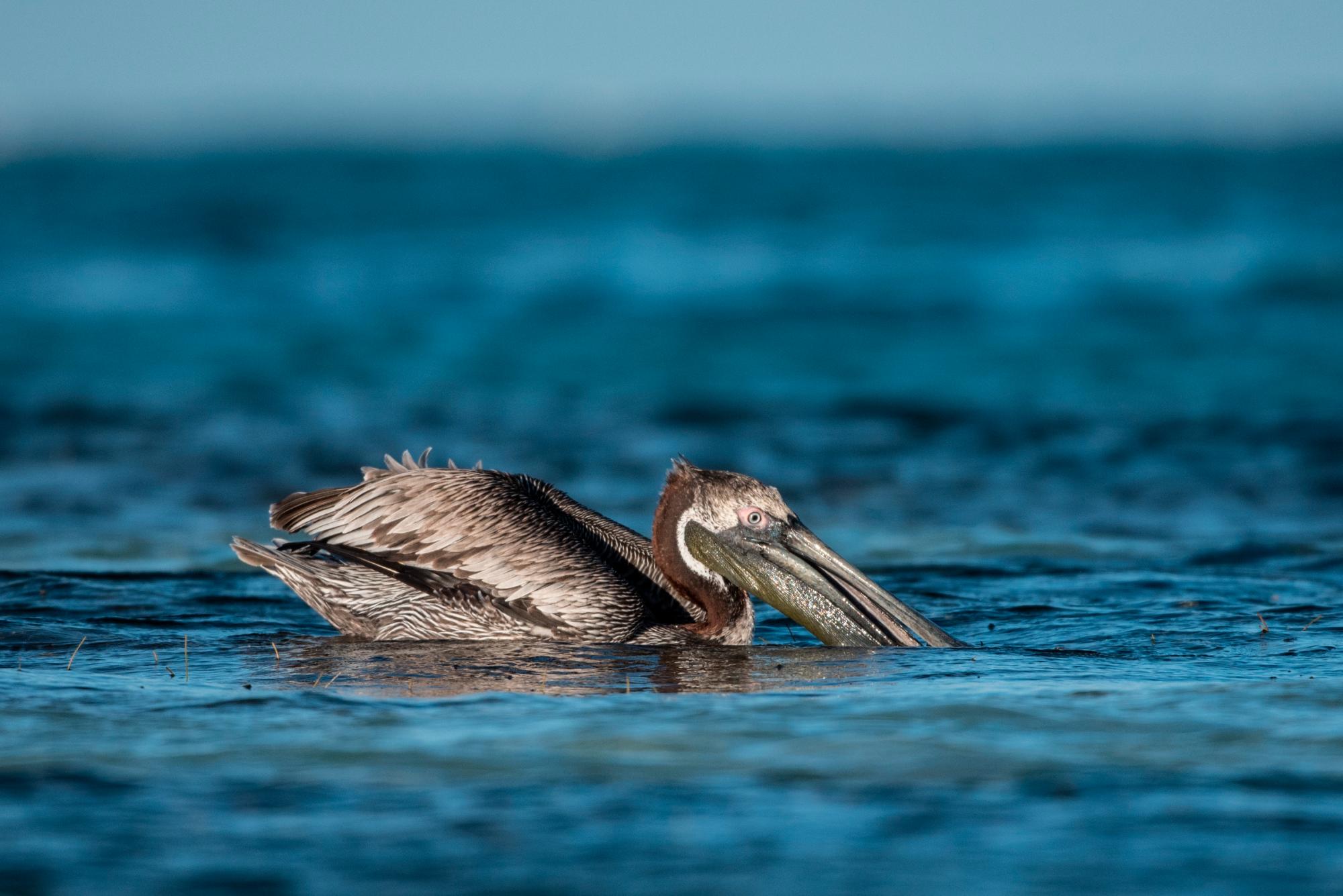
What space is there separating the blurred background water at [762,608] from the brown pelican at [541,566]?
0.56 ft

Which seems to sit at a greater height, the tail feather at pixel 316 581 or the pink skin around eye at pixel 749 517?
the pink skin around eye at pixel 749 517

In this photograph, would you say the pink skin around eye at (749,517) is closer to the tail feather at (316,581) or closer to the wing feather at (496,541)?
the wing feather at (496,541)

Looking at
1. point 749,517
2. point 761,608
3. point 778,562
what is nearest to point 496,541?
point 749,517

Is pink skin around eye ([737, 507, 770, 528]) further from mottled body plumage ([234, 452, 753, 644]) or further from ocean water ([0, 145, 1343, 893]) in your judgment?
ocean water ([0, 145, 1343, 893])

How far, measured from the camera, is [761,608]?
291 inches

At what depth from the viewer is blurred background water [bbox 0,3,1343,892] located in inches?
154

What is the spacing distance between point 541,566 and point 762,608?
1.46 metres

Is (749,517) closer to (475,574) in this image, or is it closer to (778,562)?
(778,562)

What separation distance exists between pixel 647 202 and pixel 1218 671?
37672mm

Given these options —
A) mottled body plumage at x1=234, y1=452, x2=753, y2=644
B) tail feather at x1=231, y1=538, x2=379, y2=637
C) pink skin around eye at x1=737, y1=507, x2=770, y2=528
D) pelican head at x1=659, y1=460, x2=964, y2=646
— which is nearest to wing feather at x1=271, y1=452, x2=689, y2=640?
mottled body plumage at x1=234, y1=452, x2=753, y2=644

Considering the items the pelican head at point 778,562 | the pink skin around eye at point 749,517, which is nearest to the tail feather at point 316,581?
the pelican head at point 778,562

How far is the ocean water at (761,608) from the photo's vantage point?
389 centimetres

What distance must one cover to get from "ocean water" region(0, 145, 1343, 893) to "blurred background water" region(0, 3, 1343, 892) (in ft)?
0.08

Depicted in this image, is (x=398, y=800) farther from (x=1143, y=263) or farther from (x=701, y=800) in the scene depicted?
(x=1143, y=263)
